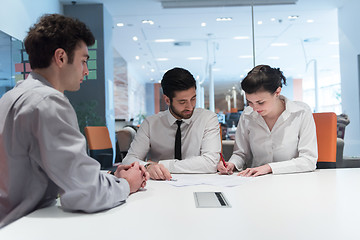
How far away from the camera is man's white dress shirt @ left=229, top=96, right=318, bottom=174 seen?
2.04 m

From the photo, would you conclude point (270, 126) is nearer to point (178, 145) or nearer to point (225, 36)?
point (178, 145)

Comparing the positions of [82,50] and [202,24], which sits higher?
[202,24]

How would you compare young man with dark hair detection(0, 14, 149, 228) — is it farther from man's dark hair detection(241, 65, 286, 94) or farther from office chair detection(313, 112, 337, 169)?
→ office chair detection(313, 112, 337, 169)

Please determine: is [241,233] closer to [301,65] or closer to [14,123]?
[14,123]

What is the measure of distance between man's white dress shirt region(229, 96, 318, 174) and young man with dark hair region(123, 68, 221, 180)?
188 mm

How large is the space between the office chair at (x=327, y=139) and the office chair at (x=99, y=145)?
1790 millimetres

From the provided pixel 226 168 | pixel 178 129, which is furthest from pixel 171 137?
pixel 226 168

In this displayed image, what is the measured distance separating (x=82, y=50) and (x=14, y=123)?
365 mm

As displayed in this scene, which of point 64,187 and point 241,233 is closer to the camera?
point 241,233

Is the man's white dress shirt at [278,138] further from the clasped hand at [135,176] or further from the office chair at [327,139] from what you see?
the clasped hand at [135,176]

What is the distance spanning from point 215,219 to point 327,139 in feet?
5.23

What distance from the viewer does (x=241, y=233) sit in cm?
81

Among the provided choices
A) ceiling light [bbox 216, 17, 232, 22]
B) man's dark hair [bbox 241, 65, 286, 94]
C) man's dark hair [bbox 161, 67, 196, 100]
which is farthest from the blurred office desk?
ceiling light [bbox 216, 17, 232, 22]

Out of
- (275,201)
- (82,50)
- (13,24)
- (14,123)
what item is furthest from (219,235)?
(13,24)
